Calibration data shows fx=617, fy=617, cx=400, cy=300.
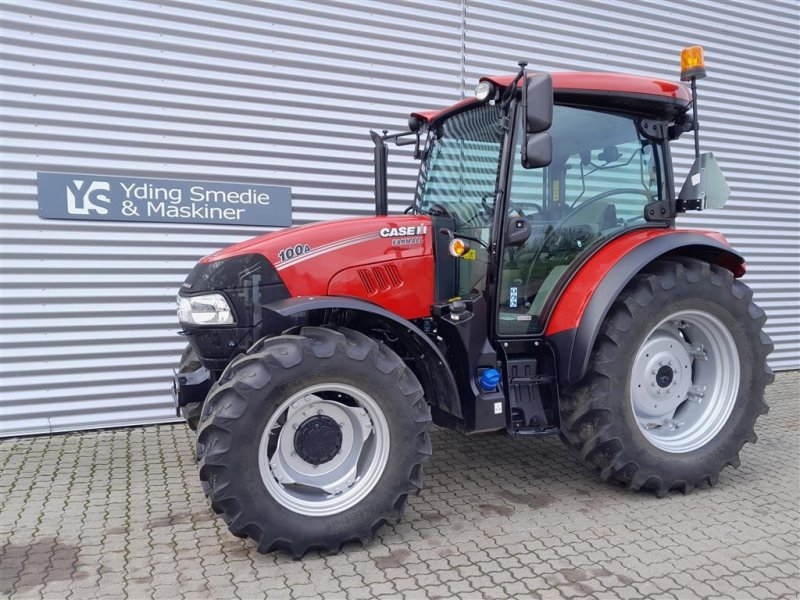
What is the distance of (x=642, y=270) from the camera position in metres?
3.57

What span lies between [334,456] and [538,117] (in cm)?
188

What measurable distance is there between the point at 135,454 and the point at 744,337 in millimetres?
4072

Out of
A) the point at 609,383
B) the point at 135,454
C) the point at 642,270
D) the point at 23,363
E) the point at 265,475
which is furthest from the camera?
the point at 23,363

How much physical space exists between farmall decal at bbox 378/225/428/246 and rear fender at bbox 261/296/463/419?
404 mm

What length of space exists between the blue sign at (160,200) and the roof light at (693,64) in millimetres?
3099

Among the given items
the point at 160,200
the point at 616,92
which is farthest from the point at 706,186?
the point at 160,200

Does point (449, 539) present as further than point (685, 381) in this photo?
No

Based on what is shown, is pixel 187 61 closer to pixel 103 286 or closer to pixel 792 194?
pixel 103 286

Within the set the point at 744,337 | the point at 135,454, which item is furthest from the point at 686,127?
the point at 135,454

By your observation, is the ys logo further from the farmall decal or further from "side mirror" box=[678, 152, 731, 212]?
"side mirror" box=[678, 152, 731, 212]

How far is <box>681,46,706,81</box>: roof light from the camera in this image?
3561mm

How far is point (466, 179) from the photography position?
143 inches

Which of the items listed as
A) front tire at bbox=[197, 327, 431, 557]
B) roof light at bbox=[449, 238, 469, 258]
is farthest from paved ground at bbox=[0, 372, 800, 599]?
roof light at bbox=[449, 238, 469, 258]

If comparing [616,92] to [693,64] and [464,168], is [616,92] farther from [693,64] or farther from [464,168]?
[464,168]
